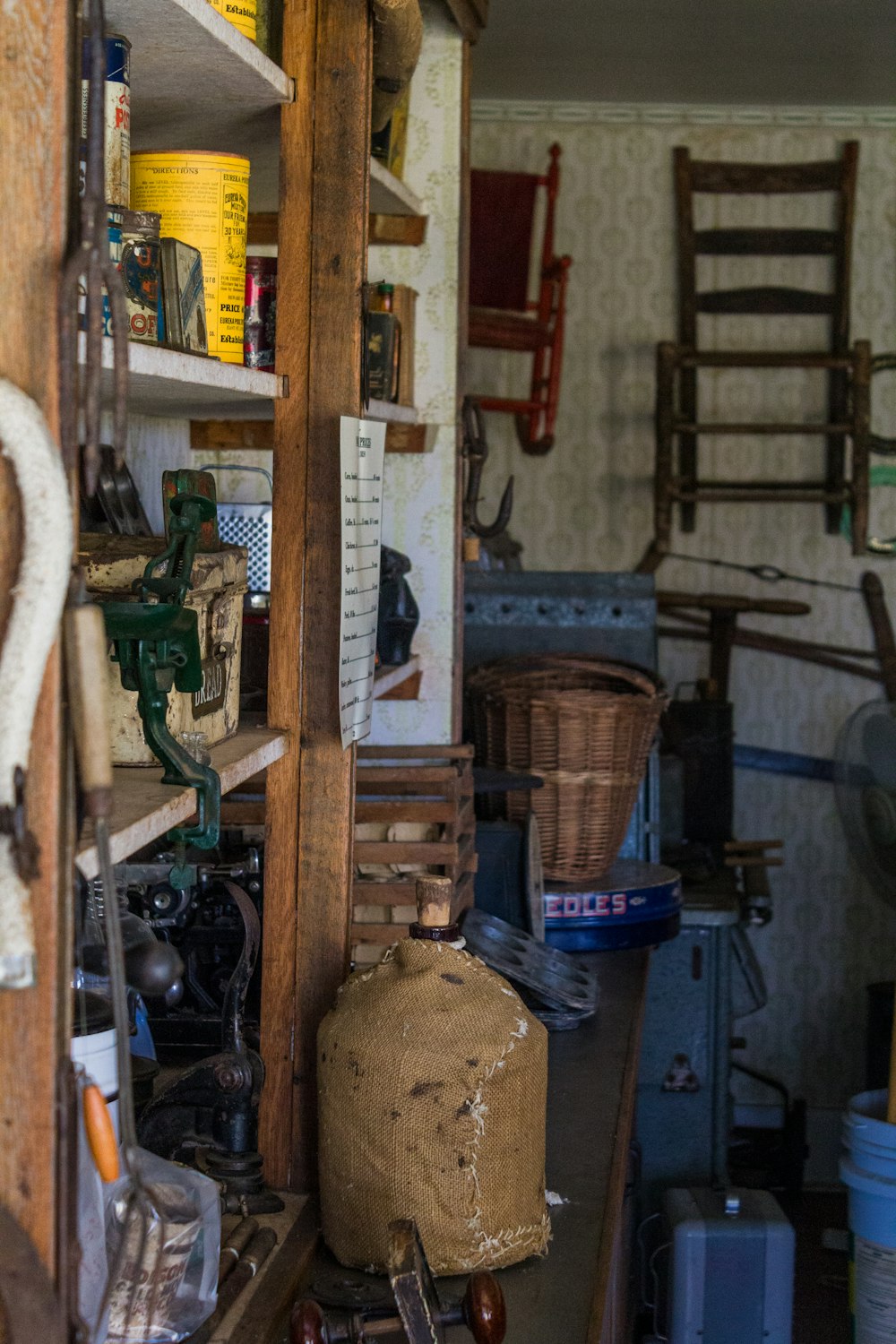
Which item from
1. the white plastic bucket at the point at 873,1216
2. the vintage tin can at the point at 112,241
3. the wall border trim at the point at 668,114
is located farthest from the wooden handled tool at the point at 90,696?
the wall border trim at the point at 668,114

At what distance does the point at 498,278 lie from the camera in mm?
4199

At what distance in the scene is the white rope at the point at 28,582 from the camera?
81 centimetres

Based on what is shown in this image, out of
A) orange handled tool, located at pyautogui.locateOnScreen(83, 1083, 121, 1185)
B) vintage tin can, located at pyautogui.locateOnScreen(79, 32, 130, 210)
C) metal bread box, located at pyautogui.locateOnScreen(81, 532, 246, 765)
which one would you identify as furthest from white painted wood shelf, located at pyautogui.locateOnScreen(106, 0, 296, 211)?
orange handled tool, located at pyautogui.locateOnScreen(83, 1083, 121, 1185)

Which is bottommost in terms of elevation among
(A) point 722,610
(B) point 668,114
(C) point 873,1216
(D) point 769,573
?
(C) point 873,1216

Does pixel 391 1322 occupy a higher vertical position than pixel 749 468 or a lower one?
lower

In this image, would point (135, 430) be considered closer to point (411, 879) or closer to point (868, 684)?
point (411, 879)

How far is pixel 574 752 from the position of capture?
2740 mm

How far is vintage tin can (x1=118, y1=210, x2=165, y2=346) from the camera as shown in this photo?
1.12m

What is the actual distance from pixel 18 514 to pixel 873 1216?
2036 mm

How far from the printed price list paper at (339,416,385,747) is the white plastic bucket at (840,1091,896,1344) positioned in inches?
49.5

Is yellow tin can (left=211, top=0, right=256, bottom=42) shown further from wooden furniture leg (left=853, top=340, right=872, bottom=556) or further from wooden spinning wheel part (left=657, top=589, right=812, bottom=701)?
wooden furniture leg (left=853, top=340, right=872, bottom=556)

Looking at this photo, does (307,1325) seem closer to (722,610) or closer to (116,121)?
(116,121)

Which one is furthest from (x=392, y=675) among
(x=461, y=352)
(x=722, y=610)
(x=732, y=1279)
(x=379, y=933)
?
(x=722, y=610)

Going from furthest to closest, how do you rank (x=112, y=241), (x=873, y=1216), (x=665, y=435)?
(x=665, y=435) < (x=873, y=1216) < (x=112, y=241)
